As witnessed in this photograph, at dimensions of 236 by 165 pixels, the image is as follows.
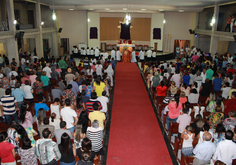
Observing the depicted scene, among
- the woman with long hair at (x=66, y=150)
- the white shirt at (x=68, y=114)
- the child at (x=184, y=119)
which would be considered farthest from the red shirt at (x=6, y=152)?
the child at (x=184, y=119)

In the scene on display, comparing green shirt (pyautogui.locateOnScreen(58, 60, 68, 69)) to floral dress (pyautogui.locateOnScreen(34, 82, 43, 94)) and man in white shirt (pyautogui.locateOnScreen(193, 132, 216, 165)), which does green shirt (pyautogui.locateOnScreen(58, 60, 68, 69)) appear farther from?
man in white shirt (pyautogui.locateOnScreen(193, 132, 216, 165))

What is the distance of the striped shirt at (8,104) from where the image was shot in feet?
18.9

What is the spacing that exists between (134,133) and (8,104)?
3.86 metres

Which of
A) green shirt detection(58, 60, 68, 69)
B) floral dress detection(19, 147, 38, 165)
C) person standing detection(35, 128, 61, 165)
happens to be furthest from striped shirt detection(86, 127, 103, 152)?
green shirt detection(58, 60, 68, 69)

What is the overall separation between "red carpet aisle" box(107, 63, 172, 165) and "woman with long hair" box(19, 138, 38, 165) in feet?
6.56

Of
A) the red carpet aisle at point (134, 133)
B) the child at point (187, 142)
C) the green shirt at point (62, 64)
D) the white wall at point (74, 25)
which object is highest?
the white wall at point (74, 25)

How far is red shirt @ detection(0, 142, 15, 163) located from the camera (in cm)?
387

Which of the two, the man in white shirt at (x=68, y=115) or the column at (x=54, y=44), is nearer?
the man in white shirt at (x=68, y=115)

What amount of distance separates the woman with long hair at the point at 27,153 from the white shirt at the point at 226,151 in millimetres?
3553

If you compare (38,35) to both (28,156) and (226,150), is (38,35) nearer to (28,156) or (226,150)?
(28,156)

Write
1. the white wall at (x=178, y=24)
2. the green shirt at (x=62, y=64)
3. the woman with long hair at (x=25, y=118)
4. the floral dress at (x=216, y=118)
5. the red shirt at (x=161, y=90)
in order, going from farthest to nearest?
the white wall at (x=178, y=24) → the green shirt at (x=62, y=64) → the red shirt at (x=161, y=90) → the floral dress at (x=216, y=118) → the woman with long hair at (x=25, y=118)

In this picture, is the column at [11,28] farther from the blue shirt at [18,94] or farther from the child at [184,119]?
the child at [184,119]

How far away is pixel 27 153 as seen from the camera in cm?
381

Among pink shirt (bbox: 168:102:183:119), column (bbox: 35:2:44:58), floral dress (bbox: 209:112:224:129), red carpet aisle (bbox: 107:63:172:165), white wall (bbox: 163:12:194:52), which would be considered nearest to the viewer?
floral dress (bbox: 209:112:224:129)
